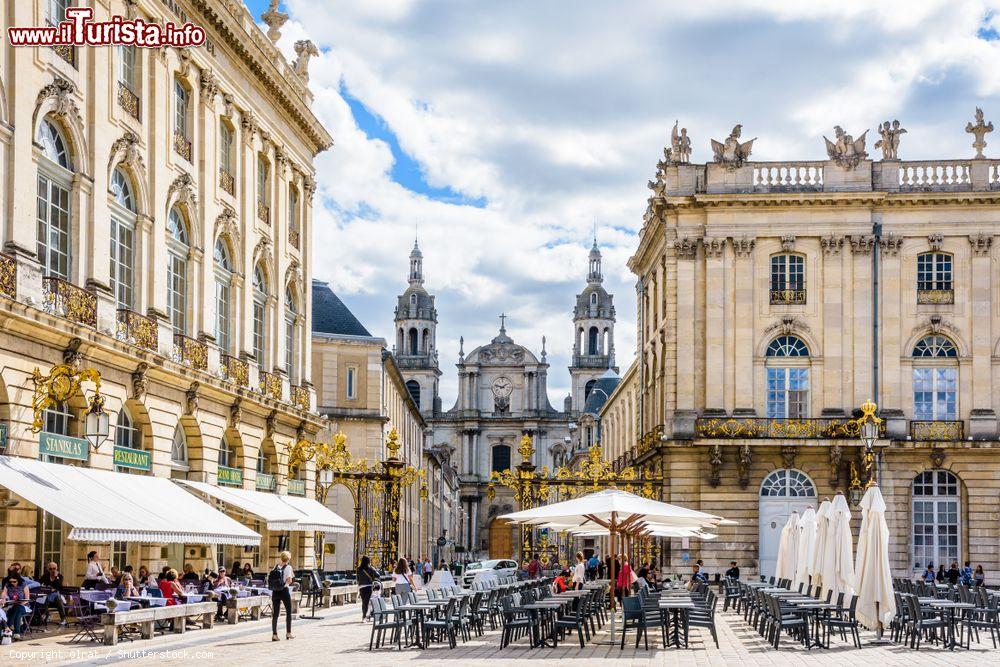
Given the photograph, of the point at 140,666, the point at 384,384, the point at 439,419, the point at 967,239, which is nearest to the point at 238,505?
the point at 140,666

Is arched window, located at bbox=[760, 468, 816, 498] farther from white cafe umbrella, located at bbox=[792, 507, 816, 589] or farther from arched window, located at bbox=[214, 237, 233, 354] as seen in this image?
arched window, located at bbox=[214, 237, 233, 354]

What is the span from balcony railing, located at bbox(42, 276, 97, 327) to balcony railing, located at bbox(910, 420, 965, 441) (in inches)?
1242

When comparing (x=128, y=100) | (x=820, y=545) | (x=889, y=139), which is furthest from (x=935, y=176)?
(x=128, y=100)

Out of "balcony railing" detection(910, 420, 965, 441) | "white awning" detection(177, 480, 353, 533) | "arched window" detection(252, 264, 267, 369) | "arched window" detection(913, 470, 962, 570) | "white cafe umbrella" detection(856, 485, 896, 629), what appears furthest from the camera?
"balcony railing" detection(910, 420, 965, 441)

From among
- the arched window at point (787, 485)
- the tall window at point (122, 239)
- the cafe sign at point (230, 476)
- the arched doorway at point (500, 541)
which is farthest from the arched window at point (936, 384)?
the arched doorway at point (500, 541)

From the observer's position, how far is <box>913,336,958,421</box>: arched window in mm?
51219

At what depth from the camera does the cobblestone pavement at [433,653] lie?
70.8 ft

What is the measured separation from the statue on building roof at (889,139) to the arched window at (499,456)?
83931mm

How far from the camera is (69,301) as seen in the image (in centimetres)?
2677

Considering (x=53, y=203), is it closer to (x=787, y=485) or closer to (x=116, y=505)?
(x=116, y=505)

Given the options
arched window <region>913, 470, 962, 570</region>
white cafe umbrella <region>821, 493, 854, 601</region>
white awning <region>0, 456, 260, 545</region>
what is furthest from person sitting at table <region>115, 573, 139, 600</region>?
arched window <region>913, 470, 962, 570</region>

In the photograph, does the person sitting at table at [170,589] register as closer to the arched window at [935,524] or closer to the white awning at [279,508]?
the white awning at [279,508]

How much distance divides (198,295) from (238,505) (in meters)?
5.14

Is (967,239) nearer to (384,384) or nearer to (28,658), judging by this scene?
(384,384)
